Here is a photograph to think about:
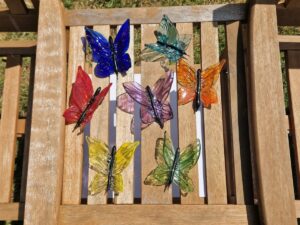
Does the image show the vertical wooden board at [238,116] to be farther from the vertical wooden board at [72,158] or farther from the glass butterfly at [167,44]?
the vertical wooden board at [72,158]

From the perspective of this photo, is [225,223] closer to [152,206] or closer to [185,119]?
[152,206]

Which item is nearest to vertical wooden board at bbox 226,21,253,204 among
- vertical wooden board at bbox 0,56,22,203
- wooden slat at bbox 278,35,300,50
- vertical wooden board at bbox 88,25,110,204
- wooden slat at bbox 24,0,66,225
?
wooden slat at bbox 278,35,300,50

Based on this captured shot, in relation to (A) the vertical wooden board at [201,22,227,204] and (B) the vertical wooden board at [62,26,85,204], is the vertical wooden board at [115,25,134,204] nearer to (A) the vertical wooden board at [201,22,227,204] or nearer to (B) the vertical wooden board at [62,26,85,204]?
(B) the vertical wooden board at [62,26,85,204]

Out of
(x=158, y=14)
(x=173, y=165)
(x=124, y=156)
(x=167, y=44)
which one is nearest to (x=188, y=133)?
(x=173, y=165)

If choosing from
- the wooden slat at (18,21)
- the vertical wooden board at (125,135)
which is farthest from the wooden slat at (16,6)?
the vertical wooden board at (125,135)

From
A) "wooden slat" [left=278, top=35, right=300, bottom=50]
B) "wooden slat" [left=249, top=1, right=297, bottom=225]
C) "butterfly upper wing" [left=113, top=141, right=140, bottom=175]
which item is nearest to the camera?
"wooden slat" [left=249, top=1, right=297, bottom=225]

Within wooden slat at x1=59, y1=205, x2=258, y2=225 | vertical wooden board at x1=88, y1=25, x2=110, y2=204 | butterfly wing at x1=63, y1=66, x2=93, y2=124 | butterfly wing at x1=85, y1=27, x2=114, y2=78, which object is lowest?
wooden slat at x1=59, y1=205, x2=258, y2=225

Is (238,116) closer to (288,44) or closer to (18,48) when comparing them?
(288,44)

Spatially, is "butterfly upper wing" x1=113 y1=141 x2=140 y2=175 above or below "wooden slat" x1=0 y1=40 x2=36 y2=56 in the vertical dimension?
below
